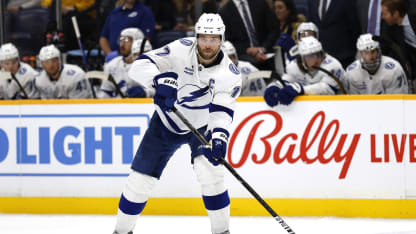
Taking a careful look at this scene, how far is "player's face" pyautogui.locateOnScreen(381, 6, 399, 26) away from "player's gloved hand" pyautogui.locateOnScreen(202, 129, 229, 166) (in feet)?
9.15

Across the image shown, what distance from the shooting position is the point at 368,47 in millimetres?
6035

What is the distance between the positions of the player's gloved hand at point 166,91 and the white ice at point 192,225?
1.32 m

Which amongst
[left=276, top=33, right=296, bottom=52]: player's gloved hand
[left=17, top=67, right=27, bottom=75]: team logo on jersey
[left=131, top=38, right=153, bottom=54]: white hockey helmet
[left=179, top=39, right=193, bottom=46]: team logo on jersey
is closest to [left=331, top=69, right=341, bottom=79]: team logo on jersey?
[left=276, top=33, right=296, bottom=52]: player's gloved hand

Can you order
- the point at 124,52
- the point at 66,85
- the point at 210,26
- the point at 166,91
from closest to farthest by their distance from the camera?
1. the point at 166,91
2. the point at 210,26
3. the point at 66,85
4. the point at 124,52

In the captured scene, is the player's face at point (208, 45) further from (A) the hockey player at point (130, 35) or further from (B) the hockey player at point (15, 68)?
(B) the hockey player at point (15, 68)

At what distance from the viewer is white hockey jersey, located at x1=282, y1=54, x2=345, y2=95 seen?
5.91 meters

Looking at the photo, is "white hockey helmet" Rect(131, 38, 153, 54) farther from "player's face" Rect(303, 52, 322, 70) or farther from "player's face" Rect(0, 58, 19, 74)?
"player's face" Rect(303, 52, 322, 70)

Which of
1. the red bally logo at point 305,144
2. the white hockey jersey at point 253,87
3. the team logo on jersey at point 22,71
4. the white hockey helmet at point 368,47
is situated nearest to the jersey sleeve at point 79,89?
the team logo on jersey at point 22,71

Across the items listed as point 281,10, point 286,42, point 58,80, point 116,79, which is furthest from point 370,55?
point 58,80

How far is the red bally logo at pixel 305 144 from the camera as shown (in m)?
5.46

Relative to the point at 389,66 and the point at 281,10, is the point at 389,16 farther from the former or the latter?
the point at 281,10

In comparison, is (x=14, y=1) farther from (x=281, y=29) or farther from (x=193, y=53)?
(x=193, y=53)

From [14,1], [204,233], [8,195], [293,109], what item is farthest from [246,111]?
[14,1]

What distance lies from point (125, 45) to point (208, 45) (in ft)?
10.2
